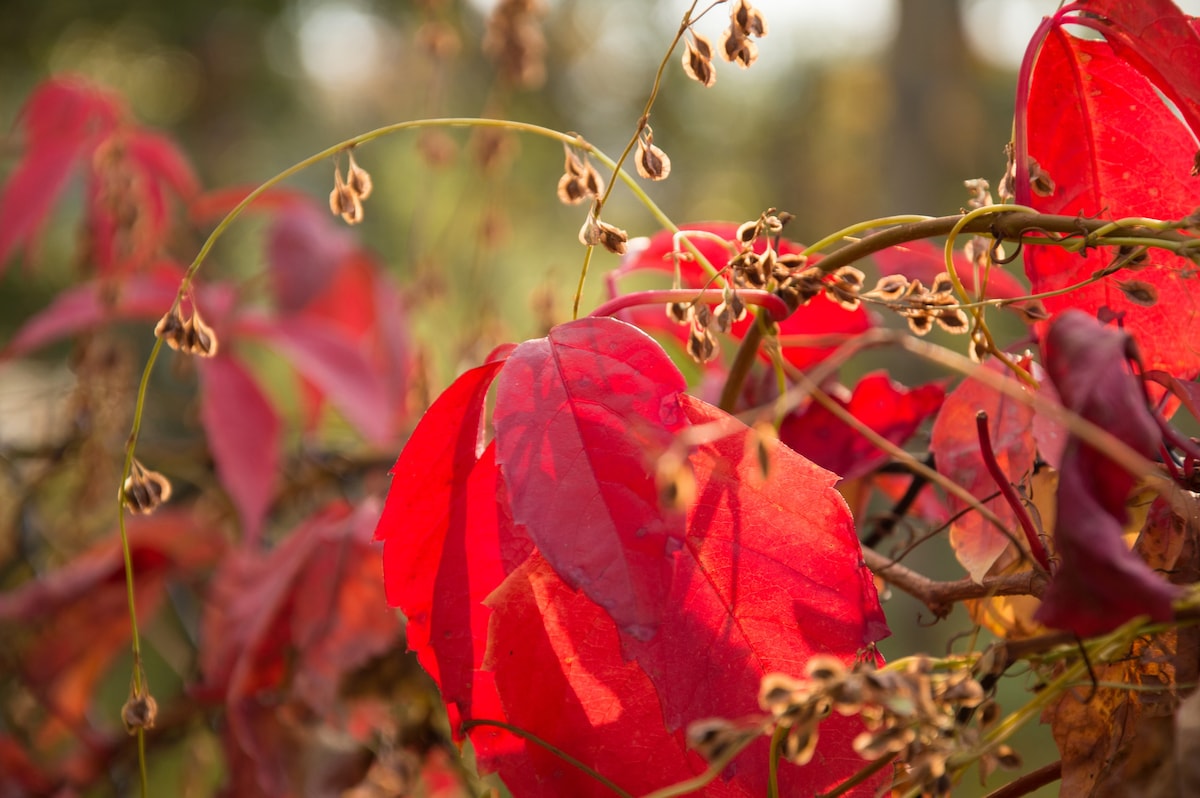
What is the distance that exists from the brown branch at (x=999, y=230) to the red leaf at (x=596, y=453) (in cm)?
7

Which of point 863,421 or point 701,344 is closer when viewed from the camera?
point 701,344

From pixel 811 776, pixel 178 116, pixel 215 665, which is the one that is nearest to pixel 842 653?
pixel 811 776

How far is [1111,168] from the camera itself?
326mm

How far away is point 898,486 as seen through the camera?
1.71 feet

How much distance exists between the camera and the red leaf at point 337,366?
25.9 inches

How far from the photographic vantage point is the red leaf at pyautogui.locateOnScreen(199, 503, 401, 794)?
51cm

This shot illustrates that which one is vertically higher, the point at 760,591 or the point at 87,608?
the point at 87,608

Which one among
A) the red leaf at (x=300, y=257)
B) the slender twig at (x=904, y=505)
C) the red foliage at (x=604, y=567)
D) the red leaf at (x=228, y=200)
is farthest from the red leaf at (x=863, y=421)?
the red leaf at (x=228, y=200)

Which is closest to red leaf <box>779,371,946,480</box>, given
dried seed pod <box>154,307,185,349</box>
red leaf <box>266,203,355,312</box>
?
dried seed pod <box>154,307,185,349</box>

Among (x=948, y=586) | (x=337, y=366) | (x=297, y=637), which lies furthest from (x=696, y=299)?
(x=337, y=366)

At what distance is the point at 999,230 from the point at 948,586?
108mm

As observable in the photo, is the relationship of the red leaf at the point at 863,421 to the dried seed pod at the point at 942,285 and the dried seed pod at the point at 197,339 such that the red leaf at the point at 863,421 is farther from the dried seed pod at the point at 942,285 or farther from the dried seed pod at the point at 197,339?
the dried seed pod at the point at 197,339

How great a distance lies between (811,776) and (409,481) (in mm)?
141

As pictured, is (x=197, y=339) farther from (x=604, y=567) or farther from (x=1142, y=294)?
(x=1142, y=294)
